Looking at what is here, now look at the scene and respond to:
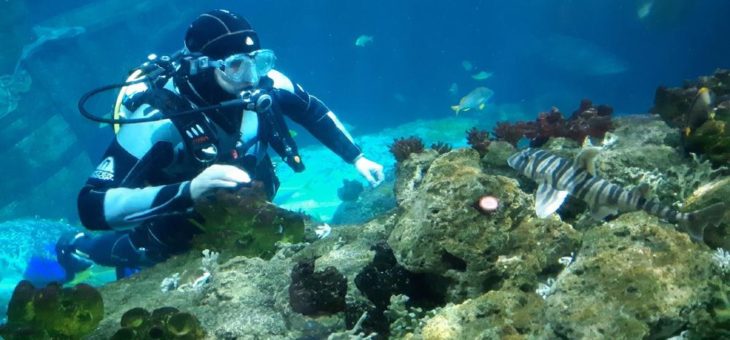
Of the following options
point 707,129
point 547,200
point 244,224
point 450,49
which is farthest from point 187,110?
point 450,49

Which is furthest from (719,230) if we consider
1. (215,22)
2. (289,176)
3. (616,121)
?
(289,176)

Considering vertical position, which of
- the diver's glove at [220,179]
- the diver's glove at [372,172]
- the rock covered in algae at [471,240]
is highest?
the diver's glove at [372,172]

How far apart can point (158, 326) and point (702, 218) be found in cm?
351

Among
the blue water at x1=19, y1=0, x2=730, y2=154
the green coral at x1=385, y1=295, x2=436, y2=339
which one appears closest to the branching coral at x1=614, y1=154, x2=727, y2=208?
the green coral at x1=385, y1=295, x2=436, y2=339

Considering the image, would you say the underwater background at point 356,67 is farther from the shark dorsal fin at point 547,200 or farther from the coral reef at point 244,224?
the shark dorsal fin at point 547,200

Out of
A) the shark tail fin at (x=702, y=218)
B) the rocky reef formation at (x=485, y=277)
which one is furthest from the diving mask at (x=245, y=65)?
the shark tail fin at (x=702, y=218)

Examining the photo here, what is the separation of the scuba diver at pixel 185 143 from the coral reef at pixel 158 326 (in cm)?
170

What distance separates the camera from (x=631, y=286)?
94.0 inches

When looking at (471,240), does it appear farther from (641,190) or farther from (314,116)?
(314,116)

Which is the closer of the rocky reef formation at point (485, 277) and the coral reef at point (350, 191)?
the rocky reef formation at point (485, 277)

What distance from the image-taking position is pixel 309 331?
10.3 feet

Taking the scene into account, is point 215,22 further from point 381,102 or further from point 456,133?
point 381,102

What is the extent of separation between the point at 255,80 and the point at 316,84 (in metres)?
31.9

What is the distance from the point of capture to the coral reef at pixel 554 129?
19.8 feet
